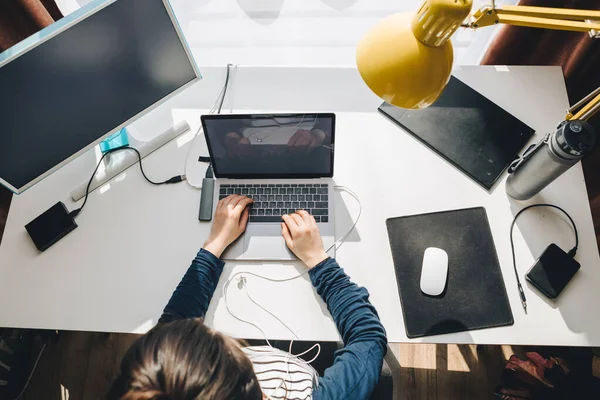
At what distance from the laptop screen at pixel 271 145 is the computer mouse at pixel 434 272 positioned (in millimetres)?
309

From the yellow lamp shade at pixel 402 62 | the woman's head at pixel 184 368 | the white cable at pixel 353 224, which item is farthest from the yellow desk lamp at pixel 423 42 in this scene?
the woman's head at pixel 184 368

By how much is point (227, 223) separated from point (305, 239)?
19 cm

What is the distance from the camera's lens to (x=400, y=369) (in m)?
1.57

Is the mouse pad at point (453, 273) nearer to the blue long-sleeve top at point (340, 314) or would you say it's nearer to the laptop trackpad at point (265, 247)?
the blue long-sleeve top at point (340, 314)

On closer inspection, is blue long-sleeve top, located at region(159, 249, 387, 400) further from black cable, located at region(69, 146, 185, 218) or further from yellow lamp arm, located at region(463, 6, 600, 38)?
yellow lamp arm, located at region(463, 6, 600, 38)

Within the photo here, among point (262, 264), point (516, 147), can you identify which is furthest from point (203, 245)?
point (516, 147)

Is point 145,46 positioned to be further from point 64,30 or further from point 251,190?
point 251,190

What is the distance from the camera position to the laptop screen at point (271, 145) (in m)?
0.96

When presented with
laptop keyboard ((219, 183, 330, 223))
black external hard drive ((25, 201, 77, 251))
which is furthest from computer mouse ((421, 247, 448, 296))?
black external hard drive ((25, 201, 77, 251))

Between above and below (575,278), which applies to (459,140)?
above

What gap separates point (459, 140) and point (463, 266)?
33 centimetres

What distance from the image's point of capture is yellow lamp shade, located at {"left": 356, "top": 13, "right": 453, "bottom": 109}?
694 mm

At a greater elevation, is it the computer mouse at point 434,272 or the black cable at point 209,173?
the black cable at point 209,173

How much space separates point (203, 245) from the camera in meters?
1.08
